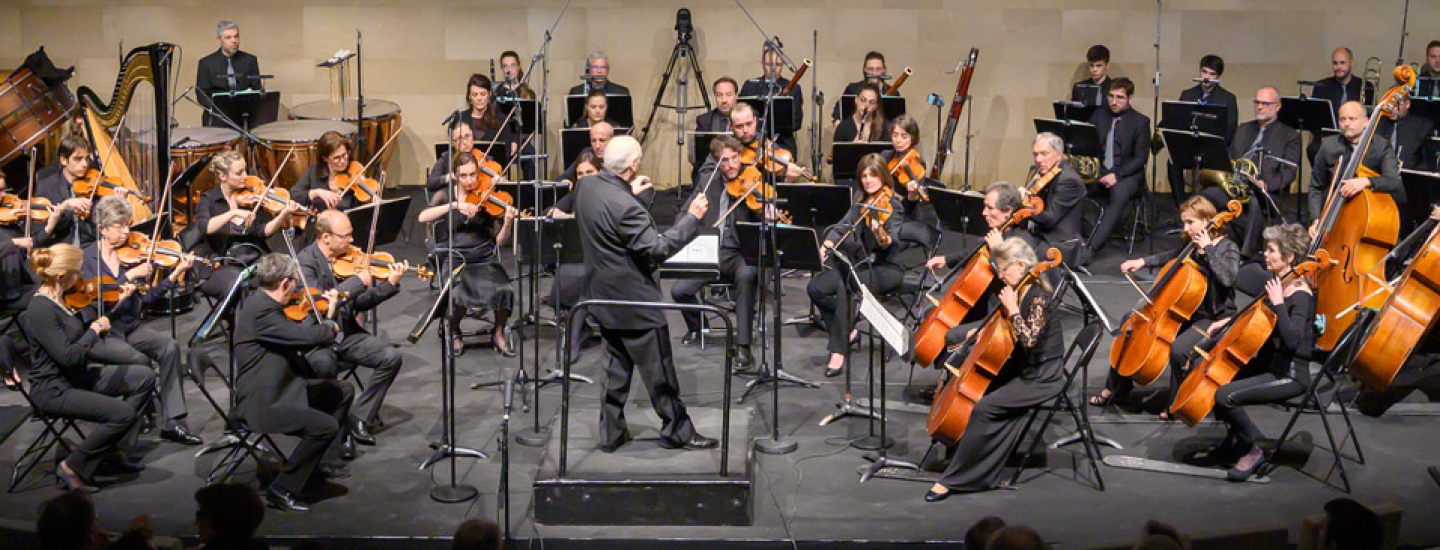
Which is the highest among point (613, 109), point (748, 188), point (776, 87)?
point (776, 87)

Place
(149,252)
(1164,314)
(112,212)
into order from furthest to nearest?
(149,252) < (112,212) < (1164,314)

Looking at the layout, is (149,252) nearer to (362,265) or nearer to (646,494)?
(362,265)

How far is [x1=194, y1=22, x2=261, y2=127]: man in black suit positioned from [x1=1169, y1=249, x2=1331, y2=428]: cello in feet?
25.3

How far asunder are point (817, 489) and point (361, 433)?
2.15 meters

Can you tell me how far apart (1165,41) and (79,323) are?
9.29m

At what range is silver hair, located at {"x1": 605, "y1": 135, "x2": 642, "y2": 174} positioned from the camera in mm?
5688

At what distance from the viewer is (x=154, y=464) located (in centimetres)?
620

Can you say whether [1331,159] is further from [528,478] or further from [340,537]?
[340,537]

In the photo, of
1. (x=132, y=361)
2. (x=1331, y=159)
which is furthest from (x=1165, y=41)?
(x=132, y=361)

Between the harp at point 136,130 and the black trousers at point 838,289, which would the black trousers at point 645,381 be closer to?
the black trousers at point 838,289

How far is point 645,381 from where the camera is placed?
5.73 meters

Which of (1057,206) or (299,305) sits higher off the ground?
(1057,206)

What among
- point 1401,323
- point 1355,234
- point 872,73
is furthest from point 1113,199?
point 1401,323

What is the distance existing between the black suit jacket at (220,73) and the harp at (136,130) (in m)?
1.30
